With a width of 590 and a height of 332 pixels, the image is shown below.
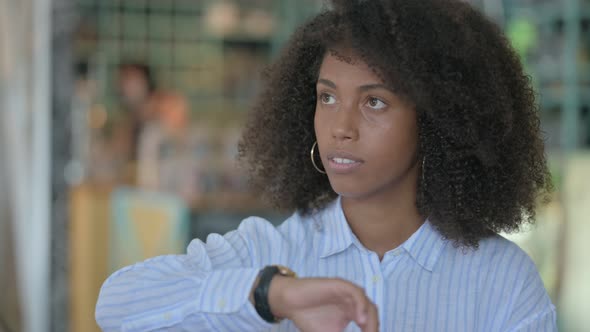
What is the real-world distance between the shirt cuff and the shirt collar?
33 centimetres

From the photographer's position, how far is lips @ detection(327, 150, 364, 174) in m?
1.27

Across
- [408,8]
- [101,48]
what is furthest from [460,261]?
[101,48]

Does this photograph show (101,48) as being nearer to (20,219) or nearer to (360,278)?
(20,219)

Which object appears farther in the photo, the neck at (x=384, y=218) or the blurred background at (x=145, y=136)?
the blurred background at (x=145, y=136)

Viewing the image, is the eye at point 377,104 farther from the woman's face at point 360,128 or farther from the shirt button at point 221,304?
the shirt button at point 221,304

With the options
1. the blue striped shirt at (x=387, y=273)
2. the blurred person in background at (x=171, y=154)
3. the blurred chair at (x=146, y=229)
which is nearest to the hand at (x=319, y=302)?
the blue striped shirt at (x=387, y=273)

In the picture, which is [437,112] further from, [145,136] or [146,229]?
[145,136]

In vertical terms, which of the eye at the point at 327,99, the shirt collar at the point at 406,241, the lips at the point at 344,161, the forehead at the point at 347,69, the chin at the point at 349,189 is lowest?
the shirt collar at the point at 406,241

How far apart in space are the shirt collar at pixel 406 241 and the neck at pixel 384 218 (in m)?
0.02

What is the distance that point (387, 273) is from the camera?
1.37 metres

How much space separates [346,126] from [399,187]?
0.64 feet

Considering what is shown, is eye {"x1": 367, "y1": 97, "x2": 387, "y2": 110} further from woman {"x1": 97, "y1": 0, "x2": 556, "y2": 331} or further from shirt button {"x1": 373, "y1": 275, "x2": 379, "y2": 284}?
shirt button {"x1": 373, "y1": 275, "x2": 379, "y2": 284}

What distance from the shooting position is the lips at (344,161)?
127 centimetres

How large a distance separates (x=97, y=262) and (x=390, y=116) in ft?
8.22
